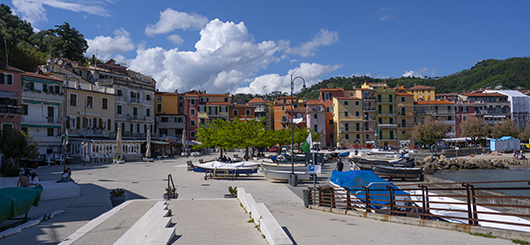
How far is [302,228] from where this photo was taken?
9.34 metres

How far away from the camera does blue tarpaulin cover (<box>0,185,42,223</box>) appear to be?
9.66 metres

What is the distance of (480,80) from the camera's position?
124 m

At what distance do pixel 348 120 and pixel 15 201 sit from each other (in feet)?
223

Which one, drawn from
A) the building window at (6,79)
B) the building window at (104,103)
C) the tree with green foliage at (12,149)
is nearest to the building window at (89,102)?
the building window at (104,103)

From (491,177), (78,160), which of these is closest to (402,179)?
(491,177)

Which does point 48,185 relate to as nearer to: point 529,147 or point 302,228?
point 302,228

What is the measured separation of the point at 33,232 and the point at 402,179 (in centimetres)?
2570

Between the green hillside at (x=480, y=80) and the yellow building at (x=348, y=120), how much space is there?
33841mm

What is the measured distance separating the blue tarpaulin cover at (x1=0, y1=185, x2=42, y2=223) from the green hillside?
3956 inches

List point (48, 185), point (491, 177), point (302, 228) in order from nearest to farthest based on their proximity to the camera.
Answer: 1. point (302, 228)
2. point (48, 185)
3. point (491, 177)

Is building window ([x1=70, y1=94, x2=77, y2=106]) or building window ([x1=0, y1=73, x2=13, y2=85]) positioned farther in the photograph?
building window ([x1=70, y1=94, x2=77, y2=106])

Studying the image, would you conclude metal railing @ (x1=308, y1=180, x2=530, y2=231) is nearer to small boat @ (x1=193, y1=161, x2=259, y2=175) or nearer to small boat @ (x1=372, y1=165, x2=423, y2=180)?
small boat @ (x1=372, y1=165, x2=423, y2=180)

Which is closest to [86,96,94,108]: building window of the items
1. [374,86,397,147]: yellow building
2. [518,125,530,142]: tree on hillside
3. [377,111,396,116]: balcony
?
[374,86,397,147]: yellow building

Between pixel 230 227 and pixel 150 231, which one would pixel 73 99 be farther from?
pixel 150 231
